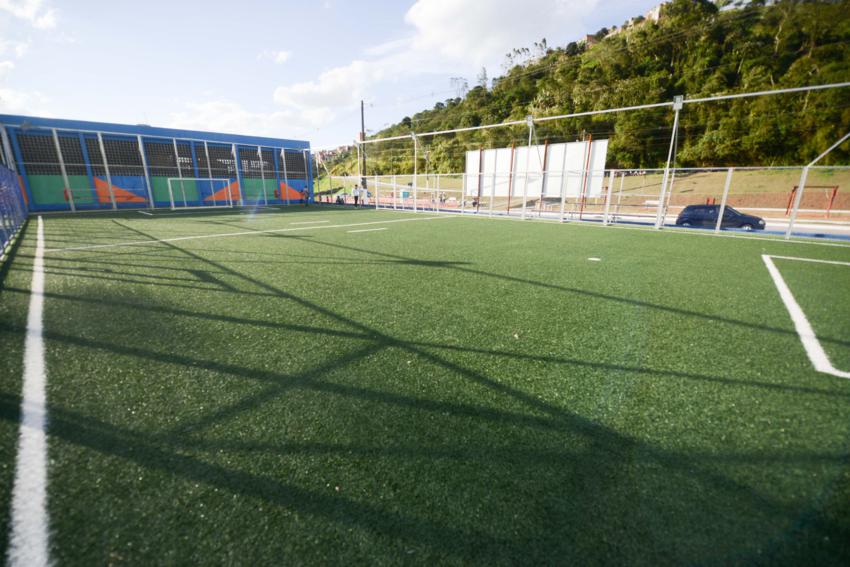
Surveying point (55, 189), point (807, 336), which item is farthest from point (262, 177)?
point (807, 336)

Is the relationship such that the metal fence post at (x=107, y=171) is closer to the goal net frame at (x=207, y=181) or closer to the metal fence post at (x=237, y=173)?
the goal net frame at (x=207, y=181)

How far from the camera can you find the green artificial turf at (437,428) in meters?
1.26

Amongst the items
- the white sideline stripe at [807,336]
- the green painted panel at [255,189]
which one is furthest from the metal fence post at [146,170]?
the white sideline stripe at [807,336]

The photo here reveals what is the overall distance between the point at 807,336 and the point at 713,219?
1283 cm

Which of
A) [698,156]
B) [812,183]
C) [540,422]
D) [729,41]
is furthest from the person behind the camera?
[729,41]

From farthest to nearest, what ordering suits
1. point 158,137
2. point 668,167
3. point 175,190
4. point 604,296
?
point 175,190
point 158,137
point 668,167
point 604,296

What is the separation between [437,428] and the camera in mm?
1848

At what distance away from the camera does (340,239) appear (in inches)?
349

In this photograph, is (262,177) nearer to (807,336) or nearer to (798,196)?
(798,196)

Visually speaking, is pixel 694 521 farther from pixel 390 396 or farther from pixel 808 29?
pixel 808 29

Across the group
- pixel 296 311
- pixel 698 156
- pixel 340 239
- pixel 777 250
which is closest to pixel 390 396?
pixel 296 311

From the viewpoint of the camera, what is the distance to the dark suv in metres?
13.0

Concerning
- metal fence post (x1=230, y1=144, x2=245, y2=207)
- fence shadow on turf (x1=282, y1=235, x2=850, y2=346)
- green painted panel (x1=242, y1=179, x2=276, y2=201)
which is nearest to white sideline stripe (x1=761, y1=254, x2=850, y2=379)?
fence shadow on turf (x1=282, y1=235, x2=850, y2=346)

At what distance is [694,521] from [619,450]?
39 centimetres
